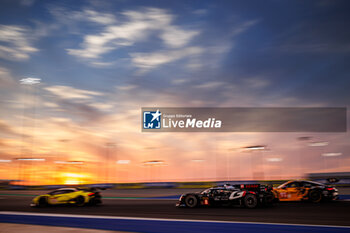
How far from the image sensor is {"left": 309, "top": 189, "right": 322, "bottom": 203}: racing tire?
12899 millimetres

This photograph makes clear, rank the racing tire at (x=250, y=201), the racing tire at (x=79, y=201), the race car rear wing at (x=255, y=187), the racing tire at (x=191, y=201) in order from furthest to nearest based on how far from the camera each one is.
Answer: the racing tire at (x=79, y=201) < the racing tire at (x=191, y=201) < the race car rear wing at (x=255, y=187) < the racing tire at (x=250, y=201)

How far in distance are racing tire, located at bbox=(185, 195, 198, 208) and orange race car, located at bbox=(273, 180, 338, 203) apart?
150 inches

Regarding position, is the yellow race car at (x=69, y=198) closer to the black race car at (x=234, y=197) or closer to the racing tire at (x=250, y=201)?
→ the black race car at (x=234, y=197)

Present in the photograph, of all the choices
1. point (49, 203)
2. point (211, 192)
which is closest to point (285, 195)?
A: point (211, 192)

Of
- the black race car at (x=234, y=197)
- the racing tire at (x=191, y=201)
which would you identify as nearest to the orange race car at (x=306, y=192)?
the black race car at (x=234, y=197)

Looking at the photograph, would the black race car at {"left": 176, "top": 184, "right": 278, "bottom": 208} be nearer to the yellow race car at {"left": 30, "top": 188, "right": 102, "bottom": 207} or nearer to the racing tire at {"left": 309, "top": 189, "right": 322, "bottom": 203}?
the racing tire at {"left": 309, "top": 189, "right": 322, "bottom": 203}

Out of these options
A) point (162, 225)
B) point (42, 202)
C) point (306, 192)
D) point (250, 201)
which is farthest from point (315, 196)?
point (42, 202)

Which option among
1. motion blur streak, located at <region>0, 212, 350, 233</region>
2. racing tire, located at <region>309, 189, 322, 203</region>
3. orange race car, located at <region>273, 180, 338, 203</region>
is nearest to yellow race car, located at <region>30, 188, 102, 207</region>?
motion blur streak, located at <region>0, 212, 350, 233</region>

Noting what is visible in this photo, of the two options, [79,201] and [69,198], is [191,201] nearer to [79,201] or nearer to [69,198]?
[79,201]

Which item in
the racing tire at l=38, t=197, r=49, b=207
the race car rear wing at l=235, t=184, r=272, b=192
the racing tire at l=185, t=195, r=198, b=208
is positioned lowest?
the racing tire at l=38, t=197, r=49, b=207

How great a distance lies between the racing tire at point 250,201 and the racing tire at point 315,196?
3.49m

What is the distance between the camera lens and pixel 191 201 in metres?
12.3

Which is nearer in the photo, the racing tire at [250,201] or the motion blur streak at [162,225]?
the motion blur streak at [162,225]

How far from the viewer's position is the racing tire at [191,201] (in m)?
12.2
